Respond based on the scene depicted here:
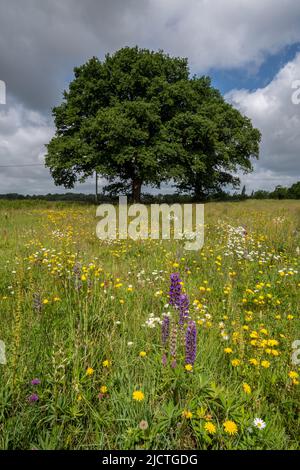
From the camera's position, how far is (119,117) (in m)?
19.5

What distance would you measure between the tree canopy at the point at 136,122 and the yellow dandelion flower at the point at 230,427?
19.0m

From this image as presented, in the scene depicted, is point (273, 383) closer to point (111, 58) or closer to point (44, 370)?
point (44, 370)

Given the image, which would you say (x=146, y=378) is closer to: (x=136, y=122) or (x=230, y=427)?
(x=230, y=427)

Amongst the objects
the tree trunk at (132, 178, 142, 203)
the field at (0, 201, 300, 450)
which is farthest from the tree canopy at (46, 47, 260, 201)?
the field at (0, 201, 300, 450)

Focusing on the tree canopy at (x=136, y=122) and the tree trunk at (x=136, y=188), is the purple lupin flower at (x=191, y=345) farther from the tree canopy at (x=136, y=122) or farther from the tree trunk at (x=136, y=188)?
the tree trunk at (x=136, y=188)

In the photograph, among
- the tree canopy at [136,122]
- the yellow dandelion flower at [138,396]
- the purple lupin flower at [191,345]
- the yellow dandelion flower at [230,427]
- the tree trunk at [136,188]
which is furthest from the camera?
the tree trunk at [136,188]

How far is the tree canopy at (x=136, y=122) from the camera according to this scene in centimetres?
2020

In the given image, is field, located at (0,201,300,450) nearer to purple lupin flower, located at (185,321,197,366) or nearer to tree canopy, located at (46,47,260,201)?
purple lupin flower, located at (185,321,197,366)

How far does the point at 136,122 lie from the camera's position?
20.1m

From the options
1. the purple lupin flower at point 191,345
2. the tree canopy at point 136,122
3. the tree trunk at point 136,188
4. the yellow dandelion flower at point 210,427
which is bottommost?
the yellow dandelion flower at point 210,427

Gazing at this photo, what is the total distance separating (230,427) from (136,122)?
817 inches

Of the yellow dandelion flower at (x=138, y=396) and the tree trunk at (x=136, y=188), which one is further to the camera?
the tree trunk at (x=136, y=188)

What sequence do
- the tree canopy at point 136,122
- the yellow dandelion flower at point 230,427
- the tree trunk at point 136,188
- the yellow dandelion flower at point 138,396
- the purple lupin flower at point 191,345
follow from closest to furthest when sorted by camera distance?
the yellow dandelion flower at point 230,427 < the yellow dandelion flower at point 138,396 < the purple lupin flower at point 191,345 < the tree canopy at point 136,122 < the tree trunk at point 136,188

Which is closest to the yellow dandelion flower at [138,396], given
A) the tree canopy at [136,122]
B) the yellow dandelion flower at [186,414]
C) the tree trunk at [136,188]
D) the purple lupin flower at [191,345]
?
the yellow dandelion flower at [186,414]
